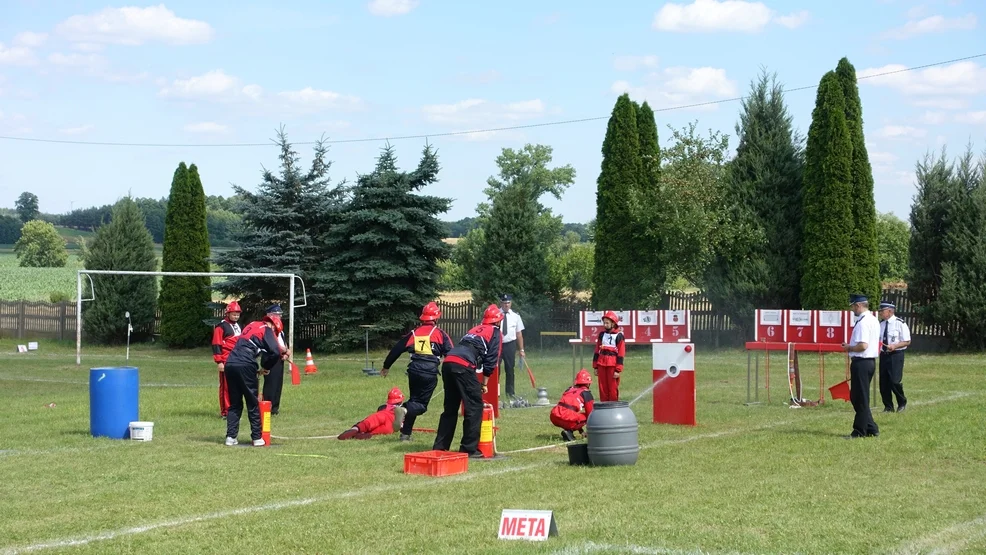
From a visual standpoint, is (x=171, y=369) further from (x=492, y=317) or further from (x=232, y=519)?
(x=232, y=519)

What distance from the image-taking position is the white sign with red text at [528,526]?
25.9 ft

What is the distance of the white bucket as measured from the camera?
48.8 feet

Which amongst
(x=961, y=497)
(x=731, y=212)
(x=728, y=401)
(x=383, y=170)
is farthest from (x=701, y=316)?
(x=961, y=497)

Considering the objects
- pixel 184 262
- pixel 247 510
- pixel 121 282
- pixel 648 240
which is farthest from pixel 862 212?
pixel 121 282

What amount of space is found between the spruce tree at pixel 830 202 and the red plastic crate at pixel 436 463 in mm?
21618

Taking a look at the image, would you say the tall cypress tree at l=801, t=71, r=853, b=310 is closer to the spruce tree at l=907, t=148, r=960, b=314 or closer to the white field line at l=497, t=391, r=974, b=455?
the spruce tree at l=907, t=148, r=960, b=314

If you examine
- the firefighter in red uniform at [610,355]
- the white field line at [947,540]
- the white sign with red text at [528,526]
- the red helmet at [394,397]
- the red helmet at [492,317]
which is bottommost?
the white field line at [947,540]

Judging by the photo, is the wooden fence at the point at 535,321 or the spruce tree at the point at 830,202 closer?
the spruce tree at the point at 830,202

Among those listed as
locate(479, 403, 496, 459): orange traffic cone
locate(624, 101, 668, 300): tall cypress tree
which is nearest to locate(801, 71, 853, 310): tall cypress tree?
locate(624, 101, 668, 300): tall cypress tree

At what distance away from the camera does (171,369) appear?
33.5m

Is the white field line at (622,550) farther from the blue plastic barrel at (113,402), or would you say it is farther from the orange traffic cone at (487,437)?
the blue plastic barrel at (113,402)

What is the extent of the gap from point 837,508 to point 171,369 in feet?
90.7

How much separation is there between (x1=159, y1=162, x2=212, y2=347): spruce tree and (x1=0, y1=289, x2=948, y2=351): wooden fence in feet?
3.80

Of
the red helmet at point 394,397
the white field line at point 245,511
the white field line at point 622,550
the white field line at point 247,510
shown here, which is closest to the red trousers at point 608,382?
the red helmet at point 394,397
